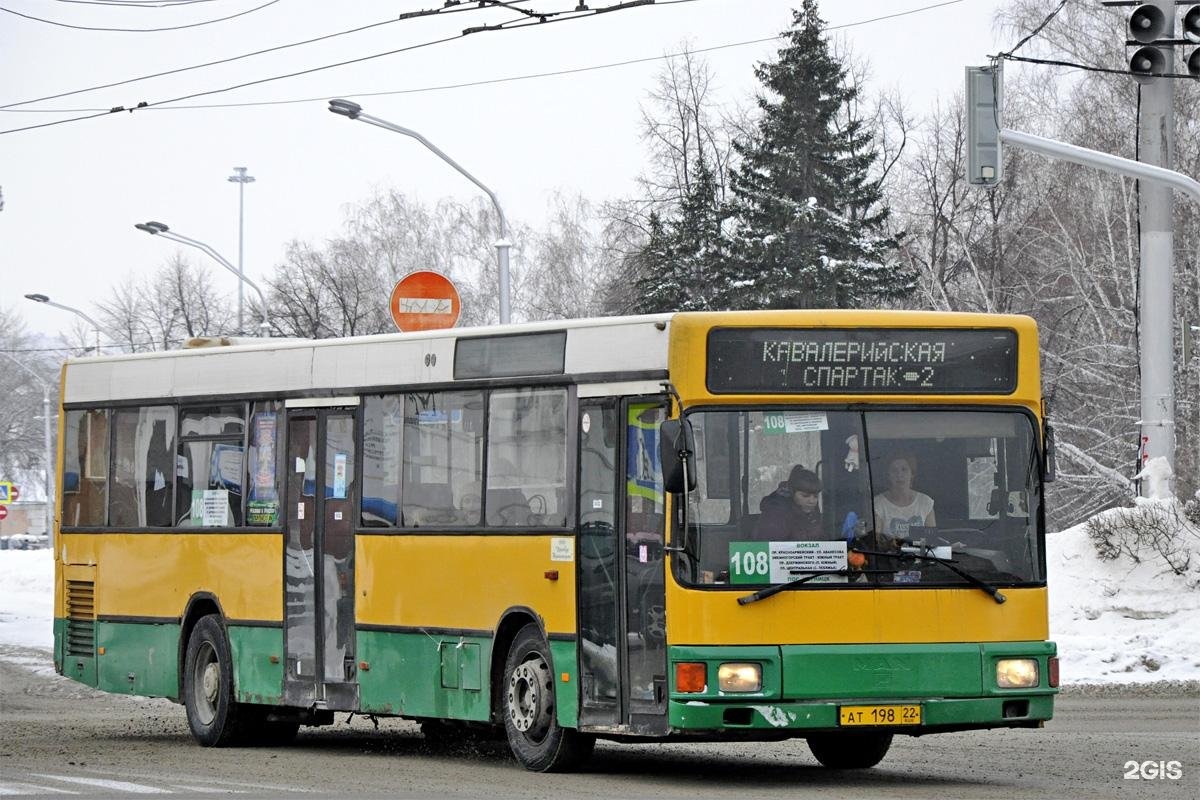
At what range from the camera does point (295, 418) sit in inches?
650

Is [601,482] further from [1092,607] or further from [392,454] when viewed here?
[1092,607]

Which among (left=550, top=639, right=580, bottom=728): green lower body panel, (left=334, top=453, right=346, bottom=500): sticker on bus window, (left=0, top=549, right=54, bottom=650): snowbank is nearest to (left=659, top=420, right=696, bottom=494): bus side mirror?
(left=550, top=639, right=580, bottom=728): green lower body panel

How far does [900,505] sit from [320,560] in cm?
518

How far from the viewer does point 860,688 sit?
40.3 feet

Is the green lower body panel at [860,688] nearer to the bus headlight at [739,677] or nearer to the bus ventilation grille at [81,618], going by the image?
the bus headlight at [739,677]

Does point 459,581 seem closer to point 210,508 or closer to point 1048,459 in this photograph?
point 210,508

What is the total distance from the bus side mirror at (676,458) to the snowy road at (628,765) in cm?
169

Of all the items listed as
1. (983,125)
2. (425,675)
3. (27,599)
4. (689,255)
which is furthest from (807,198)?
(425,675)

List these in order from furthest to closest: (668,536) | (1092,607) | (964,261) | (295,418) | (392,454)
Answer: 1. (964,261)
2. (1092,607)
3. (295,418)
4. (392,454)
5. (668,536)

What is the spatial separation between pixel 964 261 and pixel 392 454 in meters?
39.6

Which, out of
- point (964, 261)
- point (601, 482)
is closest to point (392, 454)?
point (601, 482)

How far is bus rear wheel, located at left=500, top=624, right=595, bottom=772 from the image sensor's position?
1339 cm

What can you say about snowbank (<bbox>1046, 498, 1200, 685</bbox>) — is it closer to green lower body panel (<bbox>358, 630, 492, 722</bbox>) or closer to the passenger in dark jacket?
green lower body panel (<bbox>358, 630, 492, 722</bbox>)

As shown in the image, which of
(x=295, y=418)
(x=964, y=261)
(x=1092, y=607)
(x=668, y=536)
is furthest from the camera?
(x=964, y=261)
